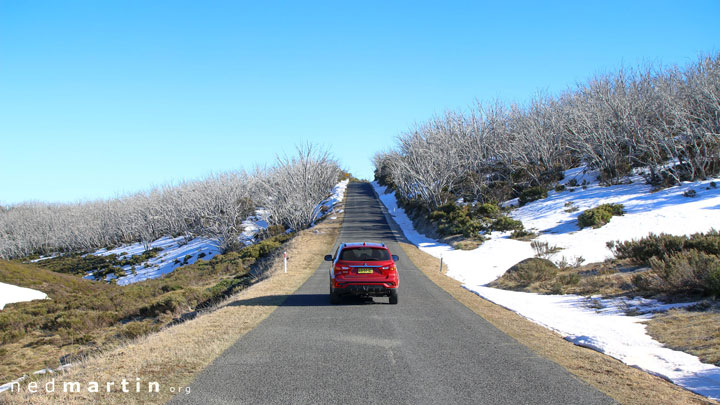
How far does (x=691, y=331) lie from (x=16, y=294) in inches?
1552

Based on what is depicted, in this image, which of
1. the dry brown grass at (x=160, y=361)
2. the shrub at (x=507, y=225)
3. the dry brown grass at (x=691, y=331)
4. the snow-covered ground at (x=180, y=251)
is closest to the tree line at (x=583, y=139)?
the shrub at (x=507, y=225)

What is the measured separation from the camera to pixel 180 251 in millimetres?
69250

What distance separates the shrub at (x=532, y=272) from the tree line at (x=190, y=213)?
116 ft

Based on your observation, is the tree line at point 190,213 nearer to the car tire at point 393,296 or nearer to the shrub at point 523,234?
the shrub at point 523,234

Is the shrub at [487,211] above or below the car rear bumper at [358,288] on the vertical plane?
above

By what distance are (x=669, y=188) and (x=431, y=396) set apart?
119ft

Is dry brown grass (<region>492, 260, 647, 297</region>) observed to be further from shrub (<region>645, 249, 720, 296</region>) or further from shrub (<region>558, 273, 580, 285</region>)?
shrub (<region>645, 249, 720, 296</region>)

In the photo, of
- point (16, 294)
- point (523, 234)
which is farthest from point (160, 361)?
point (16, 294)

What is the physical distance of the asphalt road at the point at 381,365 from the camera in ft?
18.0

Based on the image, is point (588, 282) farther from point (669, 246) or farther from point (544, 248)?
point (544, 248)

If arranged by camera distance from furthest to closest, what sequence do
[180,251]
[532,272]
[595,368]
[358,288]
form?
[180,251]
[532,272]
[358,288]
[595,368]

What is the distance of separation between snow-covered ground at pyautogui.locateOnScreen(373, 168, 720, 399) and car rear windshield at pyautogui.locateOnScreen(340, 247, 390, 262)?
4.13 metres

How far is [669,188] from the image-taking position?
111ft

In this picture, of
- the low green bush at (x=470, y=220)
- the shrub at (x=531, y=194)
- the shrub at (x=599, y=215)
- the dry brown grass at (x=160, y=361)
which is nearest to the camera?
the dry brown grass at (x=160, y=361)
